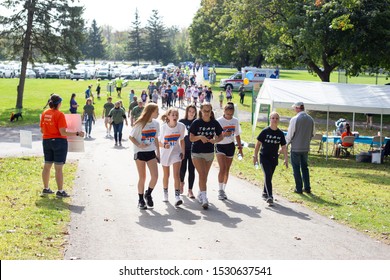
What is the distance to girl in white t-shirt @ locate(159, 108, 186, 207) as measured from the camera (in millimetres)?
10695

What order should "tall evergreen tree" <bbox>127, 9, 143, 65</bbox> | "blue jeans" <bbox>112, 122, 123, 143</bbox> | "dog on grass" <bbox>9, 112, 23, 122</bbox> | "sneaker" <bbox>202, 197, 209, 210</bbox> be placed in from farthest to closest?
"tall evergreen tree" <bbox>127, 9, 143, 65</bbox> → "dog on grass" <bbox>9, 112, 23, 122</bbox> → "blue jeans" <bbox>112, 122, 123, 143</bbox> → "sneaker" <bbox>202, 197, 209, 210</bbox>

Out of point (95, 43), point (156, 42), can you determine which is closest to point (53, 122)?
point (156, 42)

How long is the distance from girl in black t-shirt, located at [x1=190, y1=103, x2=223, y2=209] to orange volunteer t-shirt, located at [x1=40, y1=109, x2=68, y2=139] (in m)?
2.27

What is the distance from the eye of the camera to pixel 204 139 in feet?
34.5

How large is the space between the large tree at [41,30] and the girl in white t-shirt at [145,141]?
27.8m

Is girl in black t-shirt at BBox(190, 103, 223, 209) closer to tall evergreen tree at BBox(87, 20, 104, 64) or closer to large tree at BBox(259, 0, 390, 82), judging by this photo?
large tree at BBox(259, 0, 390, 82)

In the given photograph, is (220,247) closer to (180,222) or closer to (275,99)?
(180,222)

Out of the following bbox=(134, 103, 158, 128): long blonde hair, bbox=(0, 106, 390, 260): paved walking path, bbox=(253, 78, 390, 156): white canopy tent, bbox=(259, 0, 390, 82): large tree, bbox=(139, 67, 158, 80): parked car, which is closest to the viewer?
bbox=(0, 106, 390, 260): paved walking path

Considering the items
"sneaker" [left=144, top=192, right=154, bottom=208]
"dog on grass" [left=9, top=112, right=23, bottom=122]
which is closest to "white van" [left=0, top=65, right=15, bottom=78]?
"dog on grass" [left=9, top=112, right=23, bottom=122]

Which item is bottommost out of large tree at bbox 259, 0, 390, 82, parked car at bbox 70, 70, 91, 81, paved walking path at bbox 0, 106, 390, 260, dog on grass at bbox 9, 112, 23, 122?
dog on grass at bbox 9, 112, 23, 122

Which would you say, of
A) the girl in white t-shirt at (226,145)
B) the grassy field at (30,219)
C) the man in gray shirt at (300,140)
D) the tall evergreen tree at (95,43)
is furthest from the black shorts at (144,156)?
the tall evergreen tree at (95,43)

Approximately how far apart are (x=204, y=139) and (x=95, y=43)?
12313 cm

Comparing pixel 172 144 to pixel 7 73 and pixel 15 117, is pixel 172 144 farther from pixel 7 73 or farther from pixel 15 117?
pixel 7 73
